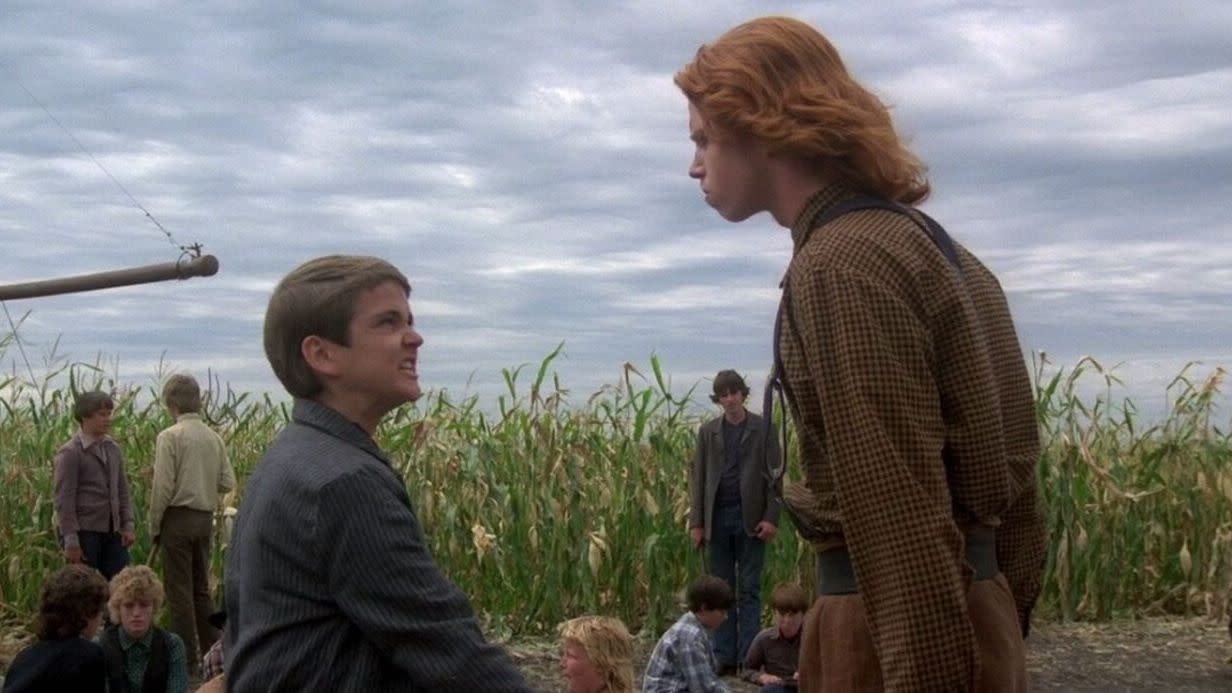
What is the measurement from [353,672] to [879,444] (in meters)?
0.79

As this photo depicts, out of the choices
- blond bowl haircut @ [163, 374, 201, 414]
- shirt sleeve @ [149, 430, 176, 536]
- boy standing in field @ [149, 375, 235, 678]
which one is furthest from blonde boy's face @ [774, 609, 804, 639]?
blond bowl haircut @ [163, 374, 201, 414]

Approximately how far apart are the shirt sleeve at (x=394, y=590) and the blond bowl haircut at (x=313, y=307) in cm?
26

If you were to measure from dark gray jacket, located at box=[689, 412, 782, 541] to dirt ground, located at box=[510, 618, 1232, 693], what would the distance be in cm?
91

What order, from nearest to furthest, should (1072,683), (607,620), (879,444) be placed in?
(879,444), (607,620), (1072,683)

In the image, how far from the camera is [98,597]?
681 centimetres

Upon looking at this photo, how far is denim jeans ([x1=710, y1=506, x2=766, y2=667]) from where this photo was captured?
1103cm

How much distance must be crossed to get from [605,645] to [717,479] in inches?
191

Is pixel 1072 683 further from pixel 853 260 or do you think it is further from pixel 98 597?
pixel 853 260

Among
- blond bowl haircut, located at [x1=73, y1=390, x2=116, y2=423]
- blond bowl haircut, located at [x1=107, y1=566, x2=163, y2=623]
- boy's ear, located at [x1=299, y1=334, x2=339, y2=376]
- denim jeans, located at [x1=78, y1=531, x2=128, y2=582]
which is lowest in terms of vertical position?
blond bowl haircut, located at [x1=107, y1=566, x2=163, y2=623]

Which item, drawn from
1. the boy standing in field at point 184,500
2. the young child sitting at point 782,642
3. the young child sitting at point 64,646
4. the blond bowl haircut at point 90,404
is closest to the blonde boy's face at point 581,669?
the young child sitting at point 64,646

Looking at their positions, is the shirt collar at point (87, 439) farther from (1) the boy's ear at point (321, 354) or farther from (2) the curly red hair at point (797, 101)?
(2) the curly red hair at point (797, 101)

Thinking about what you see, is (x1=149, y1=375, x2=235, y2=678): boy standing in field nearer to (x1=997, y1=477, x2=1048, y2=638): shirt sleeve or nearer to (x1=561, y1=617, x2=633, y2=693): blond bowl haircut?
(x1=561, y1=617, x2=633, y2=693): blond bowl haircut

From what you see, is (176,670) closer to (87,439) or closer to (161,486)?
(161,486)

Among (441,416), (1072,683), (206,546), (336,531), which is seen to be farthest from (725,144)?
(441,416)
